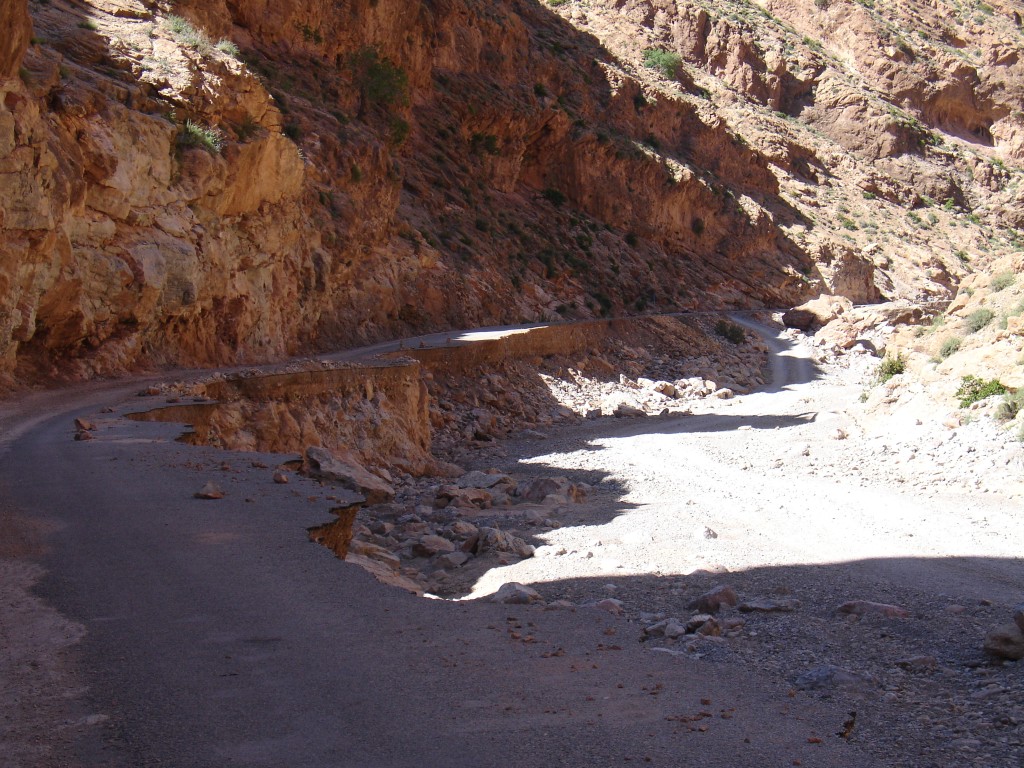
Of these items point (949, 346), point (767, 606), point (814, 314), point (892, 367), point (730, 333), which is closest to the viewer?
point (767, 606)

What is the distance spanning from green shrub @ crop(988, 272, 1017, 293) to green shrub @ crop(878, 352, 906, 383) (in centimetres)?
228

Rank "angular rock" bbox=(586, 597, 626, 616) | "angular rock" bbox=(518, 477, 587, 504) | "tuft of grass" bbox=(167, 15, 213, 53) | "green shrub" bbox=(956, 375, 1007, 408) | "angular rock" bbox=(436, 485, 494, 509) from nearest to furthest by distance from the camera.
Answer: "angular rock" bbox=(586, 597, 626, 616)
"angular rock" bbox=(436, 485, 494, 509)
"green shrub" bbox=(956, 375, 1007, 408)
"angular rock" bbox=(518, 477, 587, 504)
"tuft of grass" bbox=(167, 15, 213, 53)

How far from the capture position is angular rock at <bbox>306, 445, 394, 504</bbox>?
1061 cm

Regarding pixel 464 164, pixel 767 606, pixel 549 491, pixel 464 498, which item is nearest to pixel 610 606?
pixel 767 606

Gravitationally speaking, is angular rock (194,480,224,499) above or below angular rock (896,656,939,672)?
above

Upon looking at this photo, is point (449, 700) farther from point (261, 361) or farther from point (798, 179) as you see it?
point (798, 179)

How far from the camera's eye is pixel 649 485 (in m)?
17.2

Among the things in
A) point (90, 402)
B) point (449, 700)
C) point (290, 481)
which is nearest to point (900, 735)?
point (449, 700)

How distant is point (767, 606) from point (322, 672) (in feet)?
14.5

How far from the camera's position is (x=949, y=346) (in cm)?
1795

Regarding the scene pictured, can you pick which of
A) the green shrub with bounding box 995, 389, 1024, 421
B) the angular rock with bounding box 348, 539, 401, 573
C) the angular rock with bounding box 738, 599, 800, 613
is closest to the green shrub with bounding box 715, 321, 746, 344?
the green shrub with bounding box 995, 389, 1024, 421

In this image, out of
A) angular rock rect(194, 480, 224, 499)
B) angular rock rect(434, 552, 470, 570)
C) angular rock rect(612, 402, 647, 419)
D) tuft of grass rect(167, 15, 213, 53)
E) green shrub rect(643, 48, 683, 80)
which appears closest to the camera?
angular rock rect(194, 480, 224, 499)

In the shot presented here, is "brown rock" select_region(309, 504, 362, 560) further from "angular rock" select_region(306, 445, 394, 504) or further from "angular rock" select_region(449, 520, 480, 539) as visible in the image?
"angular rock" select_region(449, 520, 480, 539)

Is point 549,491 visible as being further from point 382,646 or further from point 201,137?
point 382,646
